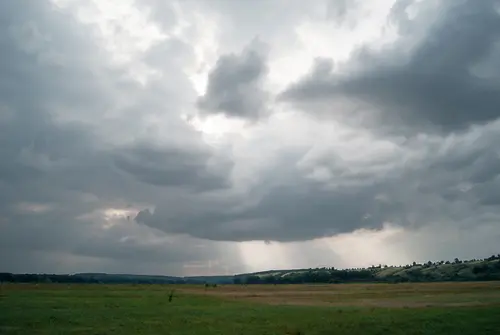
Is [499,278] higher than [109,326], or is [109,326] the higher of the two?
[499,278]

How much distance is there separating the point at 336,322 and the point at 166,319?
16911mm

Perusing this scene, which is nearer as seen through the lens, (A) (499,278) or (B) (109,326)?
(B) (109,326)

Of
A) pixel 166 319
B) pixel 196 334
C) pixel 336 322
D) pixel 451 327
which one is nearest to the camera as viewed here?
pixel 196 334

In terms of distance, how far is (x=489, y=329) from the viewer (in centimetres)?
4531

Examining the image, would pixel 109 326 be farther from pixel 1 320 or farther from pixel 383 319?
pixel 383 319

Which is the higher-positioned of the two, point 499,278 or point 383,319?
point 499,278

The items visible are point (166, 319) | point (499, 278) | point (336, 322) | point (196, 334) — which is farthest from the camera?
point (499, 278)

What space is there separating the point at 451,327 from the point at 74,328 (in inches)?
1250

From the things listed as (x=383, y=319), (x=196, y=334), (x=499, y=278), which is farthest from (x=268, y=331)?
(x=499, y=278)

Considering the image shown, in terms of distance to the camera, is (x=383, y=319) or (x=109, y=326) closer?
(x=109, y=326)

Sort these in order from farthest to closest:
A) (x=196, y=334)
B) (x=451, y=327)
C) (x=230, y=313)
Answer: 1. (x=230, y=313)
2. (x=451, y=327)
3. (x=196, y=334)

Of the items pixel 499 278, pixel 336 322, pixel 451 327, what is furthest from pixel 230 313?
pixel 499 278

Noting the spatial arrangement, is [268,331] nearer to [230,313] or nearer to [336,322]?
[336,322]

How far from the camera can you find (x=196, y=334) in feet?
143
